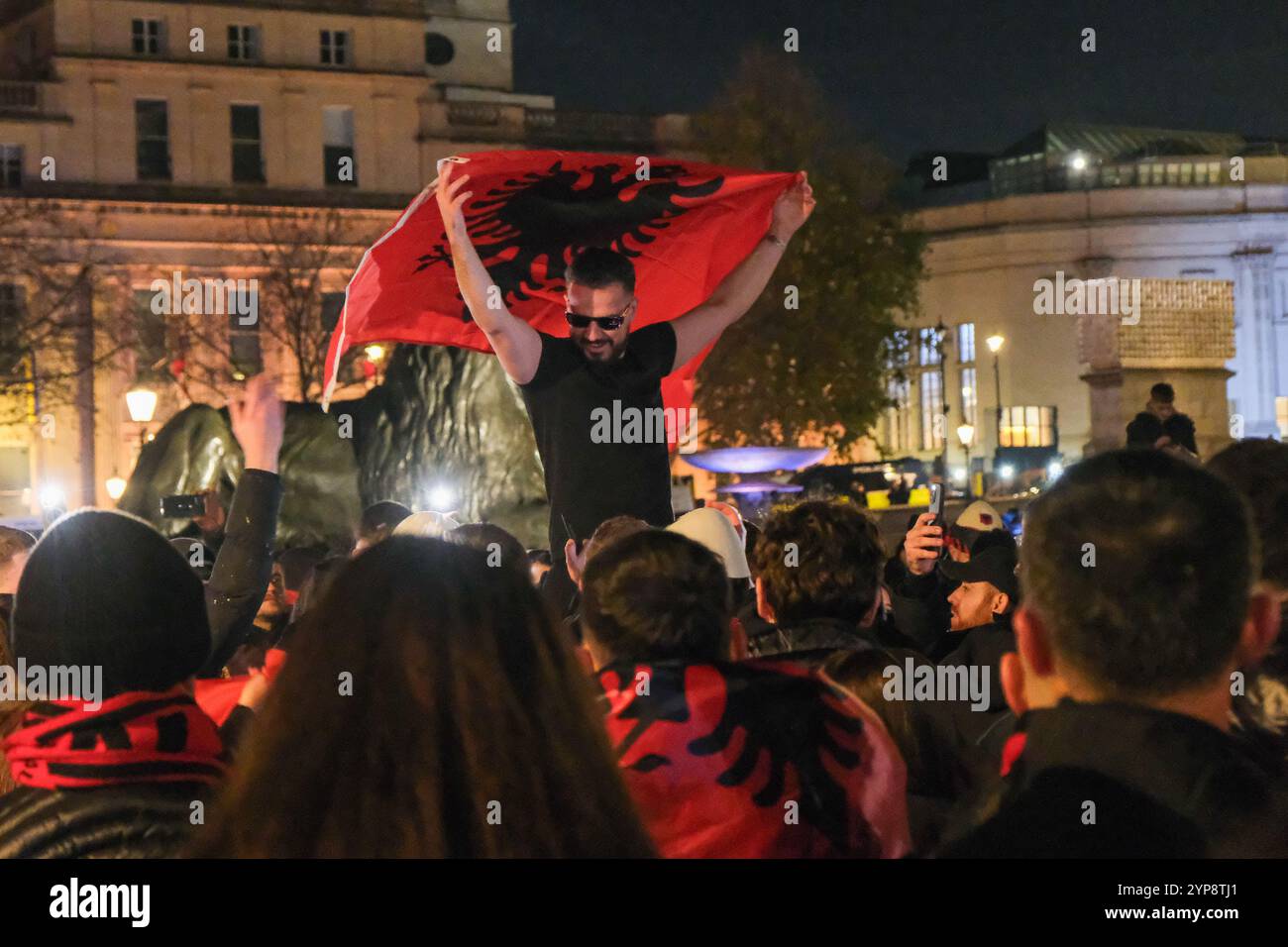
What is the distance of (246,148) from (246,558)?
48.7 meters

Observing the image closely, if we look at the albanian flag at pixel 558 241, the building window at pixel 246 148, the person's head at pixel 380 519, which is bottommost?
the person's head at pixel 380 519

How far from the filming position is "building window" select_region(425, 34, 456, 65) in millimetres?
57688

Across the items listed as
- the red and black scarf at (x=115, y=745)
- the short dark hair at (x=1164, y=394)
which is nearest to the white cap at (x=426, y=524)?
the red and black scarf at (x=115, y=745)

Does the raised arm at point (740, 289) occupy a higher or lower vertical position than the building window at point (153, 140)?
lower

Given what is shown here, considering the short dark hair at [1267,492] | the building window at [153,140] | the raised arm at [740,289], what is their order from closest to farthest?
1. the short dark hair at [1267,492]
2. the raised arm at [740,289]
3. the building window at [153,140]

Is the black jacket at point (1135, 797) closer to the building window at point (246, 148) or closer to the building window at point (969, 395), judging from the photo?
the building window at point (246, 148)

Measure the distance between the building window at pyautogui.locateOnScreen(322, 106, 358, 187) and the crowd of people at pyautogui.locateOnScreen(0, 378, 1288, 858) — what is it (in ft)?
159

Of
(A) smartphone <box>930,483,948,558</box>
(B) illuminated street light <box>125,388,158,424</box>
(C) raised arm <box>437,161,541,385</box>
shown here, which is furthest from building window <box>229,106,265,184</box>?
(C) raised arm <box>437,161,541,385</box>

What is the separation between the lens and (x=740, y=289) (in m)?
5.51

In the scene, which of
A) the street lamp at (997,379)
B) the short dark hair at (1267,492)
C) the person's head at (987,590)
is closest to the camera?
the short dark hair at (1267,492)

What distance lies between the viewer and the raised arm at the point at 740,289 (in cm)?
528

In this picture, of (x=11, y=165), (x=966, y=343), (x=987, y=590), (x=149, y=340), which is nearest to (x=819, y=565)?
(x=987, y=590)

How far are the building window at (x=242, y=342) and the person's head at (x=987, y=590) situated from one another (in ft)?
129

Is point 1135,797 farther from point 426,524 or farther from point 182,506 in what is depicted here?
point 182,506
